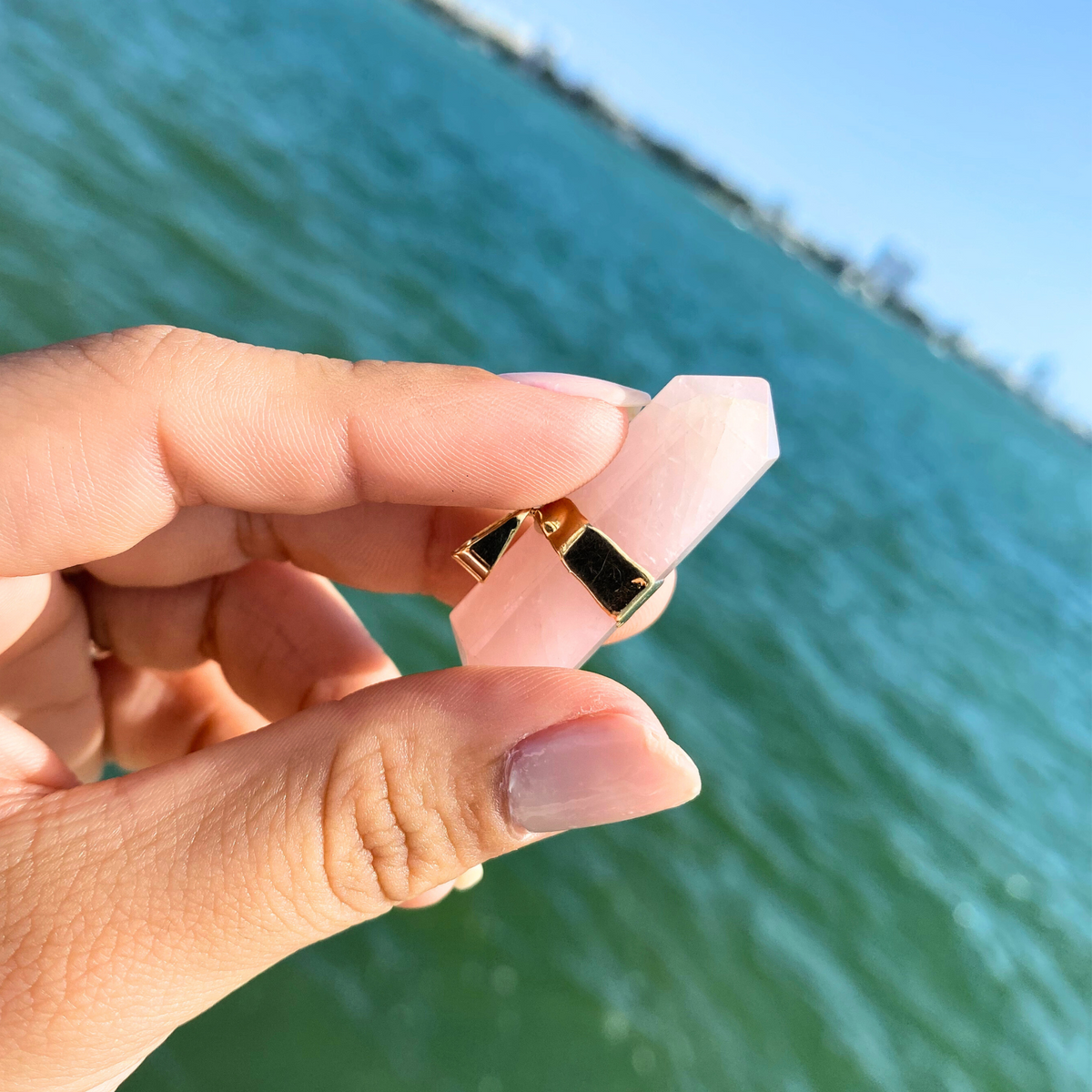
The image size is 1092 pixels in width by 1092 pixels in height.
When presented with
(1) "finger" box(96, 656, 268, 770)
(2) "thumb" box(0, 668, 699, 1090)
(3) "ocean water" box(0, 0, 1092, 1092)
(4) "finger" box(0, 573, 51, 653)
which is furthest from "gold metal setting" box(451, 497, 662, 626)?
(3) "ocean water" box(0, 0, 1092, 1092)

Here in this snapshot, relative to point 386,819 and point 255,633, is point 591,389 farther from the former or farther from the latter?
point 255,633

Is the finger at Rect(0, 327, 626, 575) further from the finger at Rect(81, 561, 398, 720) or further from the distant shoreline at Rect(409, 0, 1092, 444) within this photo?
the distant shoreline at Rect(409, 0, 1092, 444)

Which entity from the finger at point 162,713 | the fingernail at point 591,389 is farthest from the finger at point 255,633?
the fingernail at point 591,389

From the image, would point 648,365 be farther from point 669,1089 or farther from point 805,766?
point 669,1089

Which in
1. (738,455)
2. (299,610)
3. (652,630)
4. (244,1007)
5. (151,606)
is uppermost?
(738,455)

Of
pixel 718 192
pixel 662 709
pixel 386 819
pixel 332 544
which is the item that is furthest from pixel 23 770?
pixel 718 192

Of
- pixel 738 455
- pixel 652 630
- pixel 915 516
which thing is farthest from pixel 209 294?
pixel 915 516

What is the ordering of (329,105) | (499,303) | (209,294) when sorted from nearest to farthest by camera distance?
(209,294), (499,303), (329,105)

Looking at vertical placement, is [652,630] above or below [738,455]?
below
